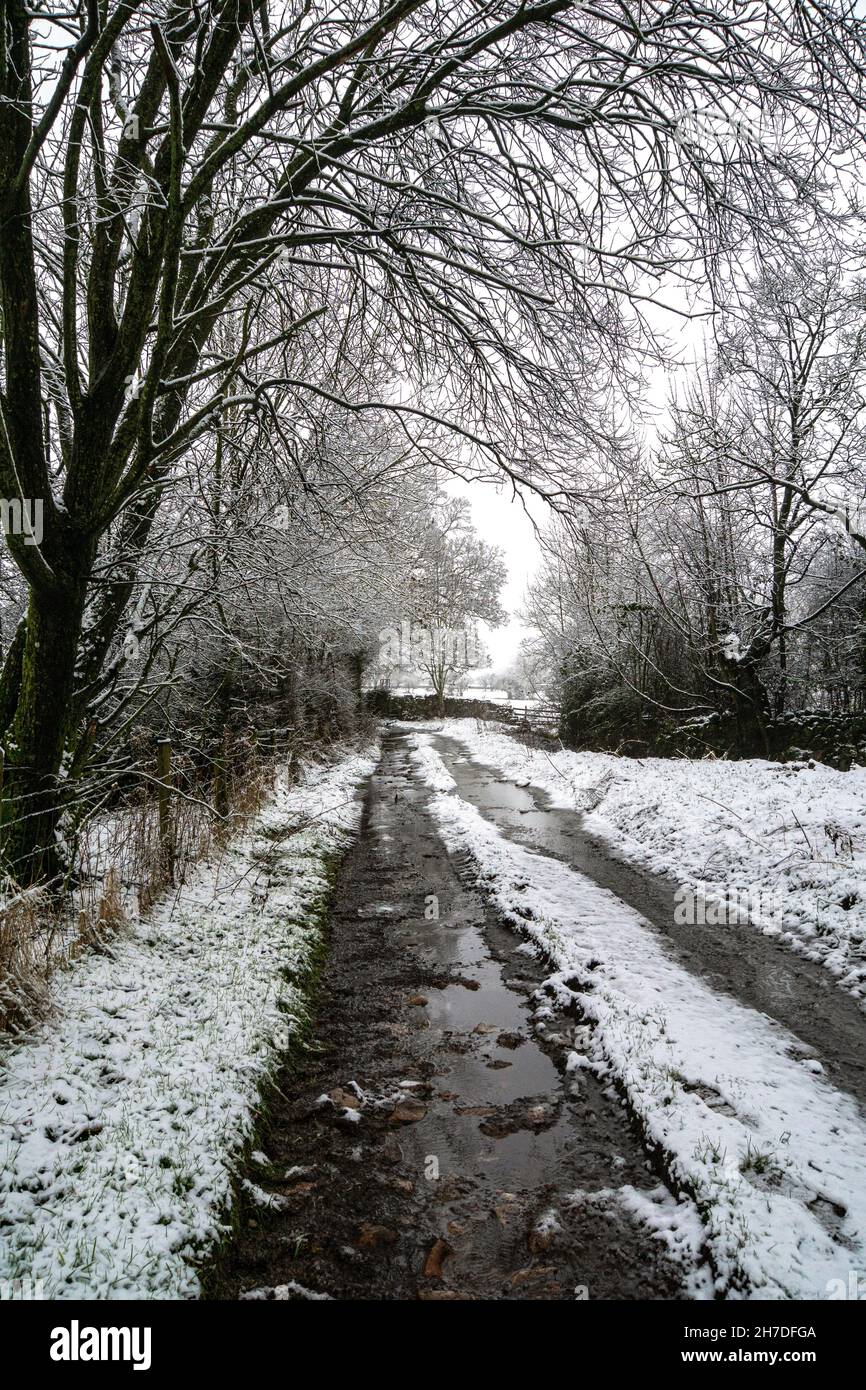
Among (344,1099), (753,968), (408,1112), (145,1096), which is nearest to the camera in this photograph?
(145,1096)

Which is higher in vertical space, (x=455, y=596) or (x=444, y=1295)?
(x=455, y=596)

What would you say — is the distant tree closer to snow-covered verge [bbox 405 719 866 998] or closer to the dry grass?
snow-covered verge [bbox 405 719 866 998]

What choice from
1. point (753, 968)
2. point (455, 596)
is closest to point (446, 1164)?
point (753, 968)

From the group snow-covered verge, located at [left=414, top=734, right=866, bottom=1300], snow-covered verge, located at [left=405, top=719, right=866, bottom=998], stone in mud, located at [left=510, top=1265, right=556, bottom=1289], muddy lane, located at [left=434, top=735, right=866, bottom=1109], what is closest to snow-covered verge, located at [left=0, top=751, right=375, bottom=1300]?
stone in mud, located at [left=510, top=1265, right=556, bottom=1289]

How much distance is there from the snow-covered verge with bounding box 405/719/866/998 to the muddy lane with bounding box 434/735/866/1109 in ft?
0.63

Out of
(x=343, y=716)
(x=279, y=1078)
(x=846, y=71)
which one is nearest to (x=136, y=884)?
(x=279, y=1078)

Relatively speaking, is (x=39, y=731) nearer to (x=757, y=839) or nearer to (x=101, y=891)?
(x=101, y=891)

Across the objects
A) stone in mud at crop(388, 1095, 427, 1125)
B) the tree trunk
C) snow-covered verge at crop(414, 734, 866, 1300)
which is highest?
the tree trunk

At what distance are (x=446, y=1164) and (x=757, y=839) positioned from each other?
598cm

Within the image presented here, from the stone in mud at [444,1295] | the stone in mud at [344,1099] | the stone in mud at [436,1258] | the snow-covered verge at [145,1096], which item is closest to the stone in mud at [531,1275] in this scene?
the stone in mud at [444,1295]

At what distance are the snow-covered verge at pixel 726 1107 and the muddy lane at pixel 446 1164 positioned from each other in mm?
161

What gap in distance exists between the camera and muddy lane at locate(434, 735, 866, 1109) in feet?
13.4

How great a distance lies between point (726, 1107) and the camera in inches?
136

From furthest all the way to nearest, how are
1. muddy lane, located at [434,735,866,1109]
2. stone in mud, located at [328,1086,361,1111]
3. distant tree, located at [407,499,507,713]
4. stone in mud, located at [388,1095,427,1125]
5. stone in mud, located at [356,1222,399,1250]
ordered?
distant tree, located at [407,499,507,713]
muddy lane, located at [434,735,866,1109]
stone in mud, located at [328,1086,361,1111]
stone in mud, located at [388,1095,427,1125]
stone in mud, located at [356,1222,399,1250]
